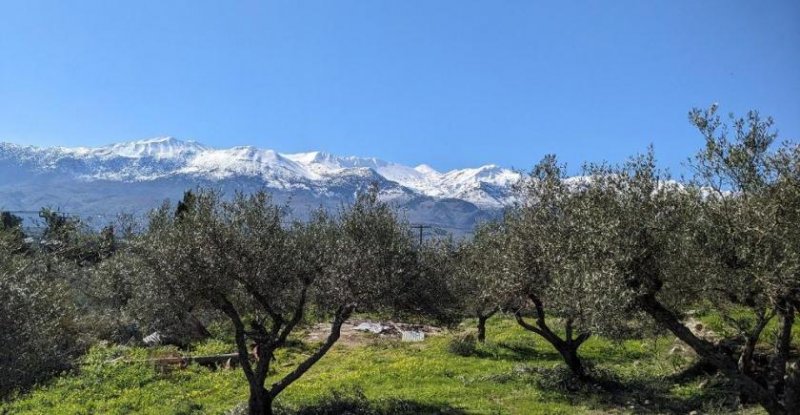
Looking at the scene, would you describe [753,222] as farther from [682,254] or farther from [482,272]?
[482,272]

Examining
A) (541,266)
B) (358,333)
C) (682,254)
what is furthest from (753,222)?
(358,333)

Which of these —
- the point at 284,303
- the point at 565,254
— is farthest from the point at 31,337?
the point at 565,254

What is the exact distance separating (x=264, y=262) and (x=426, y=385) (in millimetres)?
10812

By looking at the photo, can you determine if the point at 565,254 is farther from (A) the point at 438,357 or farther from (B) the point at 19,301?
(A) the point at 438,357

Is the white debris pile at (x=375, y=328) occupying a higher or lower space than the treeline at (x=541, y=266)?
lower

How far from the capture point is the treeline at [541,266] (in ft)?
46.4

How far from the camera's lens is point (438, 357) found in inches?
1292

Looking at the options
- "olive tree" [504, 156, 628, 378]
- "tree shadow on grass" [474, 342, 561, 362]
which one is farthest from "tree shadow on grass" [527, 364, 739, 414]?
"tree shadow on grass" [474, 342, 561, 362]

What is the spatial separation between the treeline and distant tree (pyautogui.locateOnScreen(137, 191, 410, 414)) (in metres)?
0.05

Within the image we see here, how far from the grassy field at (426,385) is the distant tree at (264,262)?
400 cm

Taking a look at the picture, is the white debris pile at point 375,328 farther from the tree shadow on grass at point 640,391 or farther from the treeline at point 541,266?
the tree shadow on grass at point 640,391

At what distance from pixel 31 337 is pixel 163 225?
519 centimetres

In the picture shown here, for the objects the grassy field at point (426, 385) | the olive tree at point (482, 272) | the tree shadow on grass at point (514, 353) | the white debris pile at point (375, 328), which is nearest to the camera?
the grassy field at point (426, 385)

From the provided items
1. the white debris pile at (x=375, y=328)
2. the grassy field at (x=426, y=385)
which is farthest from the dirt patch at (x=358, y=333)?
the grassy field at (x=426, y=385)
